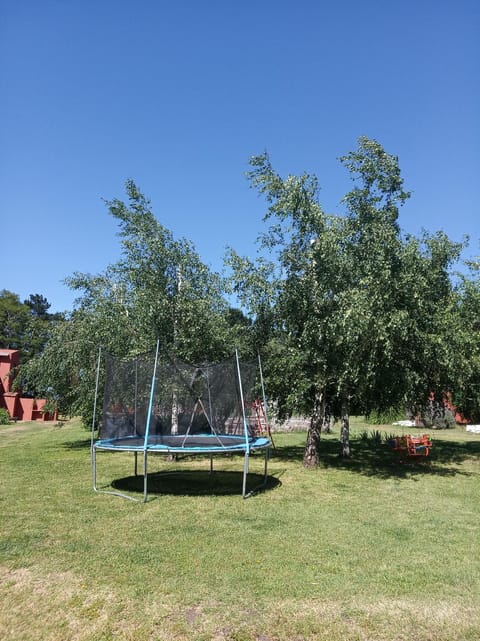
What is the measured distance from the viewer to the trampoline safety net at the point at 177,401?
8.46 meters

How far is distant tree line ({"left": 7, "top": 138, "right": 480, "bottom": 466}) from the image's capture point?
9.32m

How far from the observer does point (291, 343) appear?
10164mm

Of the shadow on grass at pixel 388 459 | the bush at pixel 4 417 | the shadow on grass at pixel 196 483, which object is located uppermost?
the bush at pixel 4 417

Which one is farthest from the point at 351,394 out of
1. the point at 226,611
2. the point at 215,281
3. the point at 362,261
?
the point at 226,611

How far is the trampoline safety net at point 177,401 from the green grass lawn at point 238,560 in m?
0.93

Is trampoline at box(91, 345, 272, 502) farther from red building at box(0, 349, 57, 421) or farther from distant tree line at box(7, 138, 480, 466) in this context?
red building at box(0, 349, 57, 421)

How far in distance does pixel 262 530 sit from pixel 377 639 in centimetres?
265

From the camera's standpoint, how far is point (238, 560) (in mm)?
4727

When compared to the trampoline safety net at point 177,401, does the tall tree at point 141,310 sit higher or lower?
higher

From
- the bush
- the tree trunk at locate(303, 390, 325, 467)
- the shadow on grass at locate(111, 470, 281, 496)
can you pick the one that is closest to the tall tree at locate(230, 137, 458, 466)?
the tree trunk at locate(303, 390, 325, 467)

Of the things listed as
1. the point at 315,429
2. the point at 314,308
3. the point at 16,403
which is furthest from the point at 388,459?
the point at 16,403

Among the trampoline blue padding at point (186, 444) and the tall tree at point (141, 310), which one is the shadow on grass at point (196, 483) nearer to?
the trampoline blue padding at point (186, 444)

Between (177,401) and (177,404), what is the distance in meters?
0.08

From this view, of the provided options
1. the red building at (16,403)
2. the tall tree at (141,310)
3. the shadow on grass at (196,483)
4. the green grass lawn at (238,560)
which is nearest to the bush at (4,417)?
the red building at (16,403)
